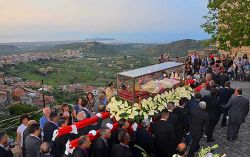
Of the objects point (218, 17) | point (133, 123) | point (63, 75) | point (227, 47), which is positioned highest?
point (218, 17)

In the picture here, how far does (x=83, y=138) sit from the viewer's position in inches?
272

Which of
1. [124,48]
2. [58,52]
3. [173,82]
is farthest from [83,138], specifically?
[124,48]

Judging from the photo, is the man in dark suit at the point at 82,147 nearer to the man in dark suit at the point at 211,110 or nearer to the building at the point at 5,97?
the man in dark suit at the point at 211,110

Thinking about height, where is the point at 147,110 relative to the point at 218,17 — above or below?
below

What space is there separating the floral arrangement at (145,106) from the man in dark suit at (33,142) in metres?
1.82

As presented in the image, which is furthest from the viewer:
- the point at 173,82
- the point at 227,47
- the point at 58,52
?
the point at 58,52

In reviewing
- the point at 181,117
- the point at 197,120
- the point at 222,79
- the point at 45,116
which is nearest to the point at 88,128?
the point at 45,116

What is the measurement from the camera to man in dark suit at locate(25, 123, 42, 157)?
303 inches

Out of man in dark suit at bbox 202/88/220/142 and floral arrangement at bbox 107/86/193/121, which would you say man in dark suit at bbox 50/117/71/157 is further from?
man in dark suit at bbox 202/88/220/142

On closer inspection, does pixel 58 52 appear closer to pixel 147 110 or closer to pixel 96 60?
pixel 96 60

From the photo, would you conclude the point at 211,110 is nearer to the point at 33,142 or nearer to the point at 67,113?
the point at 67,113

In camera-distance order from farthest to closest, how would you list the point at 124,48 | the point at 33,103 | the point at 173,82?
the point at 124,48, the point at 33,103, the point at 173,82

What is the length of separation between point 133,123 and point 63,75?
70784 millimetres

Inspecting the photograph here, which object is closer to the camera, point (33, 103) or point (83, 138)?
point (83, 138)
